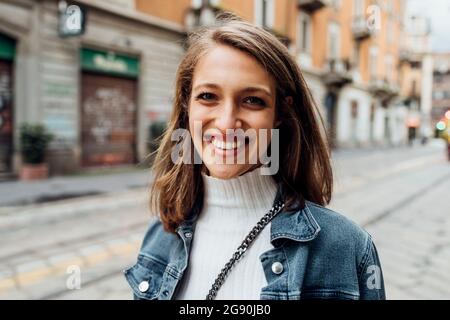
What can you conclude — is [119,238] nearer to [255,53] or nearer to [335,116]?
[255,53]

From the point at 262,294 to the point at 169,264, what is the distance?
0.31 m

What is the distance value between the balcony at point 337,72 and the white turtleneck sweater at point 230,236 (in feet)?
71.4

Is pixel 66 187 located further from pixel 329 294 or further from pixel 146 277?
pixel 329 294

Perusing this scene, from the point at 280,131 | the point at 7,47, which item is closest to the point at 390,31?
the point at 7,47

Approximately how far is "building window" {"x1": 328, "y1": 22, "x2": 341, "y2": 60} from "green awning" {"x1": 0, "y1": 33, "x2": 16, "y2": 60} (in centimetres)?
1658

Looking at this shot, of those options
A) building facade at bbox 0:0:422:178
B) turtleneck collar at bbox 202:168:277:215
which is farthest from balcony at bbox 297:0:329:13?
turtleneck collar at bbox 202:168:277:215

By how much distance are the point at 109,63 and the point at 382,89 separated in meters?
20.6

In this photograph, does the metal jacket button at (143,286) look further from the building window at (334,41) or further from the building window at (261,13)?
the building window at (334,41)

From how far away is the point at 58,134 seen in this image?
10719mm

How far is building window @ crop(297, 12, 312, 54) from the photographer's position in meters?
20.3

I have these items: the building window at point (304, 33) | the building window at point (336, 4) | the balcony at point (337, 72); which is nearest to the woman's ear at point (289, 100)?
the building window at point (304, 33)

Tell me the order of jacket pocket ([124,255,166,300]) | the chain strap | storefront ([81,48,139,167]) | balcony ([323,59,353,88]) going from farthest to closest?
balcony ([323,59,353,88]) < storefront ([81,48,139,167]) < jacket pocket ([124,255,166,300]) < the chain strap

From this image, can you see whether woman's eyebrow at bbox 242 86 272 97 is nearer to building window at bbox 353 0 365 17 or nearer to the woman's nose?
the woman's nose

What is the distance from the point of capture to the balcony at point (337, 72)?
72.0ft
